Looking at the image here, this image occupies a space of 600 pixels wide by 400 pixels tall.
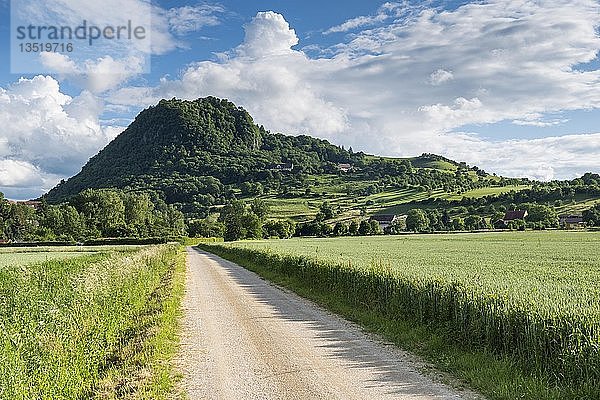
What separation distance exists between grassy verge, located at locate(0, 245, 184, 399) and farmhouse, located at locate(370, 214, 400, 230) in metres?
133

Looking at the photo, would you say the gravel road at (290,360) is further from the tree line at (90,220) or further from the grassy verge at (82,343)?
the tree line at (90,220)

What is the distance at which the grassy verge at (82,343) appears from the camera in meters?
8.68

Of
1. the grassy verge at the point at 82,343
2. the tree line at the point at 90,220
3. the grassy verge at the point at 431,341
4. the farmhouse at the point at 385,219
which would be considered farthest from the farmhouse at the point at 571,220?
the grassy verge at the point at 82,343

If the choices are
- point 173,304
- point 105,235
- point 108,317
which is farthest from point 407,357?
point 105,235

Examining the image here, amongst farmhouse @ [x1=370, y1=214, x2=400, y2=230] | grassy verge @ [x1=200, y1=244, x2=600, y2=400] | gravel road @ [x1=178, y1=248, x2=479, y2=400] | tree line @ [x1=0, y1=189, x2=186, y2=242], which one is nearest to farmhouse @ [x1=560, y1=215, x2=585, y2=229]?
farmhouse @ [x1=370, y1=214, x2=400, y2=230]

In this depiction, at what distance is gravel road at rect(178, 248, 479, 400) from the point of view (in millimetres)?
9688

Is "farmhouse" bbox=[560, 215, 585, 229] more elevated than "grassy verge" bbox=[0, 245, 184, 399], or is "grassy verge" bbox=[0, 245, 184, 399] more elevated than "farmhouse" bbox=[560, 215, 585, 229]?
"farmhouse" bbox=[560, 215, 585, 229]

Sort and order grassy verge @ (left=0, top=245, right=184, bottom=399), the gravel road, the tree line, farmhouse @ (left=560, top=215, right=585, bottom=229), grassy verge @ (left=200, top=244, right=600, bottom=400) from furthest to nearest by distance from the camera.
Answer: the tree line → farmhouse @ (left=560, top=215, right=585, bottom=229) → the gravel road → grassy verge @ (left=200, top=244, right=600, bottom=400) → grassy verge @ (left=0, top=245, right=184, bottom=399)

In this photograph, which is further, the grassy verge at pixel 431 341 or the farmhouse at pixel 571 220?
the farmhouse at pixel 571 220

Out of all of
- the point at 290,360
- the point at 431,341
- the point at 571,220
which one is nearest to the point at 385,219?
the point at 571,220

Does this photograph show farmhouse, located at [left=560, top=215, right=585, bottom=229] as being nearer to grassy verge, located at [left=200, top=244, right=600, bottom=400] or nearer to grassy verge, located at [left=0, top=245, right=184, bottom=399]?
grassy verge, located at [left=200, top=244, right=600, bottom=400]

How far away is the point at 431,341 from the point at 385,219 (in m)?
146

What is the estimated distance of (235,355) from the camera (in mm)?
12602

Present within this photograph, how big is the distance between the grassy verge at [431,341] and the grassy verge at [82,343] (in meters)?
Answer: 5.68
